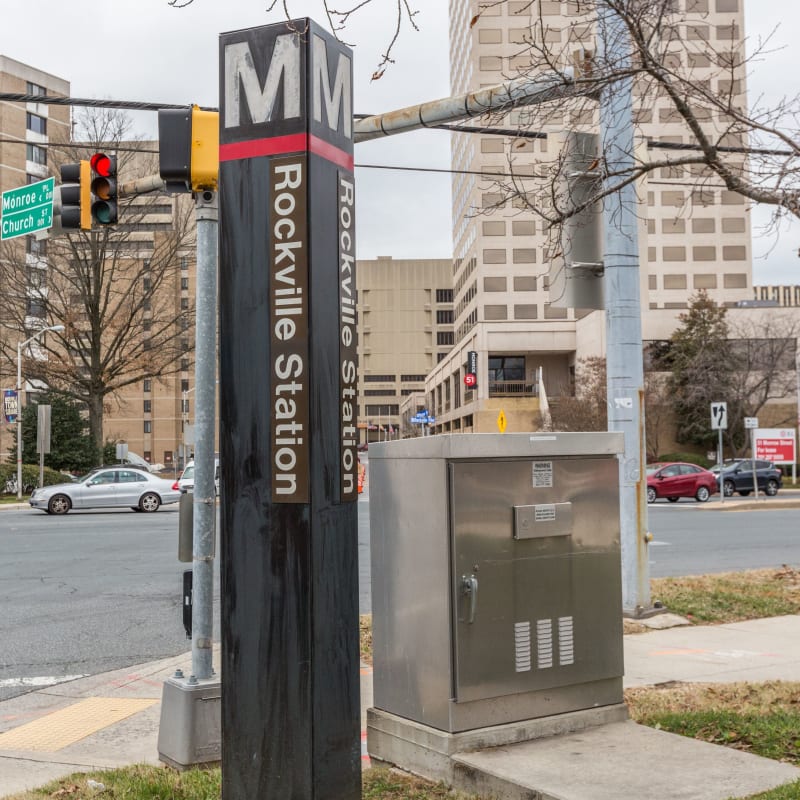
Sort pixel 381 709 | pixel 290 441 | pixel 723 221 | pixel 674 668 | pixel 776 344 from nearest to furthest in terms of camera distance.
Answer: pixel 290 441 < pixel 381 709 < pixel 674 668 < pixel 776 344 < pixel 723 221

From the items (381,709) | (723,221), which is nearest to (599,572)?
(381,709)

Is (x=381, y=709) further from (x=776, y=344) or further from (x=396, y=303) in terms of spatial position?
(x=396, y=303)

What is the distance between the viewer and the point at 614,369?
966cm

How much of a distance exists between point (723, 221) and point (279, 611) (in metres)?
84.3

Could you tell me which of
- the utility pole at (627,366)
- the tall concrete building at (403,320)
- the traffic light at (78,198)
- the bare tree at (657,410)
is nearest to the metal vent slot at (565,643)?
the utility pole at (627,366)

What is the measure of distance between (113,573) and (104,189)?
20.6 feet

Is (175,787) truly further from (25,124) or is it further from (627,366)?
(25,124)

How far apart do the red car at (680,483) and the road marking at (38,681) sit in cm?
2822

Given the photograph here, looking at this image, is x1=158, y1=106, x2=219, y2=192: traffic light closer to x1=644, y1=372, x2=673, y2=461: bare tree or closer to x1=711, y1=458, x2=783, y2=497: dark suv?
x1=711, y1=458, x2=783, y2=497: dark suv

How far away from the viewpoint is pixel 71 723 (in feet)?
21.5

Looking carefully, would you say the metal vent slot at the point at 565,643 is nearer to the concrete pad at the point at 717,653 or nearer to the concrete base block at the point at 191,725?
the concrete base block at the point at 191,725

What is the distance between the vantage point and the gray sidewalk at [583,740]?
13.8 feet

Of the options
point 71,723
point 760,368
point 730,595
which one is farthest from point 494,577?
point 760,368

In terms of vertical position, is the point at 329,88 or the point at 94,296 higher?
the point at 94,296
